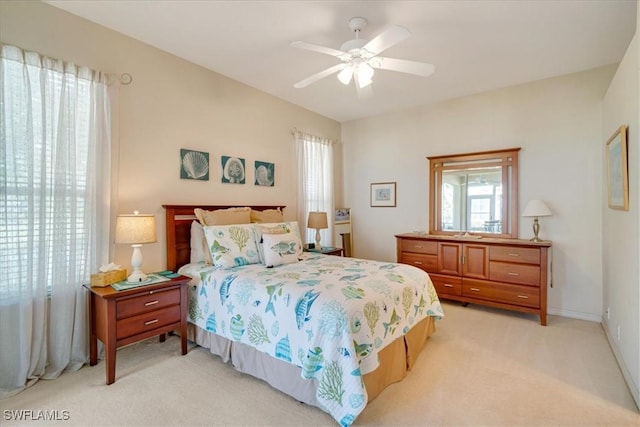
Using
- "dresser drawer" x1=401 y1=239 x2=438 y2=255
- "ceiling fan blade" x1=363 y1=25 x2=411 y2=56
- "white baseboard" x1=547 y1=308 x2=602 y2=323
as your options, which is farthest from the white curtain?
"white baseboard" x1=547 y1=308 x2=602 y2=323

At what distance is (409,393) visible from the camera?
213 cm

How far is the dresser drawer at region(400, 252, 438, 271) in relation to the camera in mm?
4110

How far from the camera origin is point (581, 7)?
2.37m

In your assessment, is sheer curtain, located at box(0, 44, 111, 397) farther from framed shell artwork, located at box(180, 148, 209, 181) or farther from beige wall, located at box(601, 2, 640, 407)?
beige wall, located at box(601, 2, 640, 407)

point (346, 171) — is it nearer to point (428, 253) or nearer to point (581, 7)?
point (428, 253)

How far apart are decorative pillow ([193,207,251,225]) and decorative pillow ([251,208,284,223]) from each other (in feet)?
0.43

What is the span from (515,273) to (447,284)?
0.79m

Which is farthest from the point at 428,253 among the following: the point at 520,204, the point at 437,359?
the point at 437,359

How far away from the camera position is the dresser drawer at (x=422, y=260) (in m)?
4.11

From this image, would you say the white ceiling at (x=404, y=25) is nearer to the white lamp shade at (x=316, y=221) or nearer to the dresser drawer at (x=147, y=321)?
the white lamp shade at (x=316, y=221)

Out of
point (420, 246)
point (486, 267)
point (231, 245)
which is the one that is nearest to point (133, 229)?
point (231, 245)

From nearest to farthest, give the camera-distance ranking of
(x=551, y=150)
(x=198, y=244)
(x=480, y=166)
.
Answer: (x=198, y=244) → (x=551, y=150) → (x=480, y=166)

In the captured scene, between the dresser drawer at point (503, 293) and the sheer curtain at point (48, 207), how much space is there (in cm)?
395

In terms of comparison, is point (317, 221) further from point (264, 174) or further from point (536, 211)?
point (536, 211)
